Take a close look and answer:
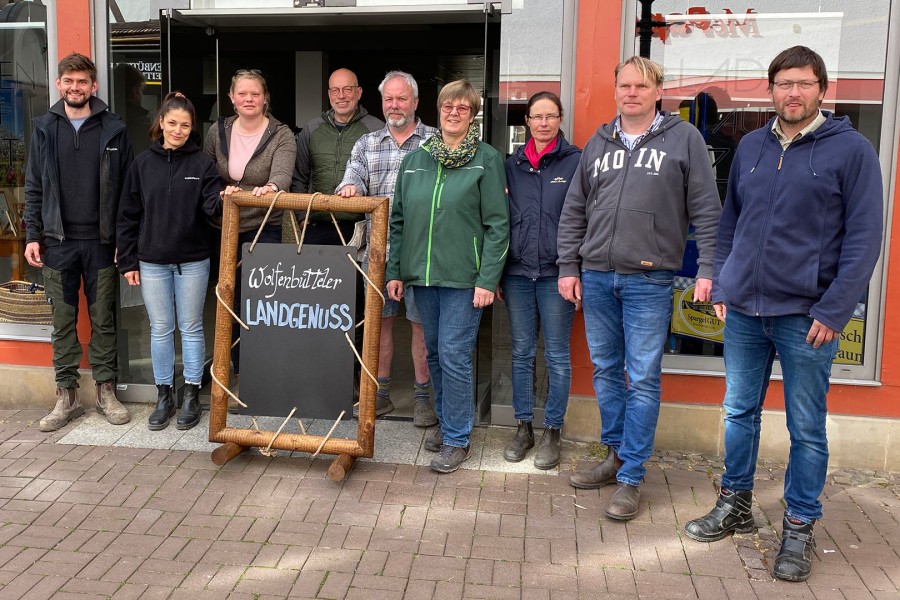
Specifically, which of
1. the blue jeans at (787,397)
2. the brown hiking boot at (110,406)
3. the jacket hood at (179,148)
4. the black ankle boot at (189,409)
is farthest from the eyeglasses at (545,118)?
the brown hiking boot at (110,406)

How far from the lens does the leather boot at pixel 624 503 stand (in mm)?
4070

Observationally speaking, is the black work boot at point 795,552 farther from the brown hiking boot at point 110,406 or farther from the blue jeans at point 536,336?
the brown hiking boot at point 110,406

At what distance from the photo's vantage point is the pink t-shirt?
5.12 metres

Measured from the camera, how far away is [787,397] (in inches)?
144

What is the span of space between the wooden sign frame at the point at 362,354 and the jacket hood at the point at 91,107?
4.06ft

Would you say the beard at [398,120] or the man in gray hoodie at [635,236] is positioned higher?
the beard at [398,120]

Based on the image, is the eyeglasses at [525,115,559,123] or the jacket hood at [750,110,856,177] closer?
the jacket hood at [750,110,856,177]

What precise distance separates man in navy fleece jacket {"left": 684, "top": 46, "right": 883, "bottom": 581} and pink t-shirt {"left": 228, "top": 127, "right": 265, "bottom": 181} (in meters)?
2.76

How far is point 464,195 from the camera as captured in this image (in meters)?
4.36

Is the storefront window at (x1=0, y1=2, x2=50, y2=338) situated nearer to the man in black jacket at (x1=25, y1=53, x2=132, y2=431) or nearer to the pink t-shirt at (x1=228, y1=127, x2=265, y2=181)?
the man in black jacket at (x1=25, y1=53, x2=132, y2=431)

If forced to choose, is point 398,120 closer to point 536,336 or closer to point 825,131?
point 536,336

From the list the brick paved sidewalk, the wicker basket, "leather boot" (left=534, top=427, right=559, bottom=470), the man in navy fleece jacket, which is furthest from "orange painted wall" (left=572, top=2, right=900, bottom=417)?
the wicker basket

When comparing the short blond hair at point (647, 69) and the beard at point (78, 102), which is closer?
the short blond hair at point (647, 69)

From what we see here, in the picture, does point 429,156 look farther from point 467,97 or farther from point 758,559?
point 758,559
